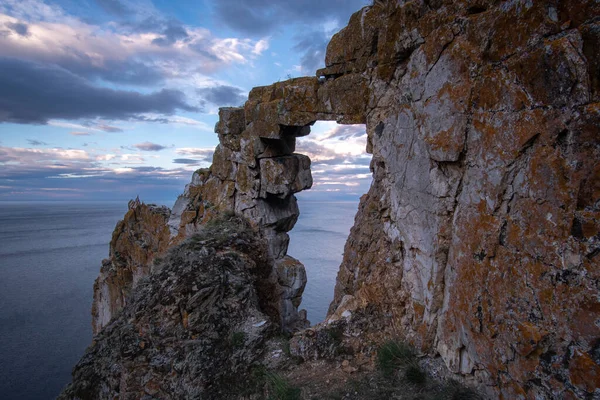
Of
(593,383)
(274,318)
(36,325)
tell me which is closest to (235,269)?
(274,318)

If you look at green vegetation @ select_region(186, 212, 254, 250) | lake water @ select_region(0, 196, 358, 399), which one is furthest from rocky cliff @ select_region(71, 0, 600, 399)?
lake water @ select_region(0, 196, 358, 399)

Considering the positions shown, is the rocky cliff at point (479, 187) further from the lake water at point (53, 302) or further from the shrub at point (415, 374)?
the lake water at point (53, 302)

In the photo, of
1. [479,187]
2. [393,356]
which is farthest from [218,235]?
[479,187]

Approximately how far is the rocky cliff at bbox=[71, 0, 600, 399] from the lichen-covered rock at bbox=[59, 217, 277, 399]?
1.32 metres

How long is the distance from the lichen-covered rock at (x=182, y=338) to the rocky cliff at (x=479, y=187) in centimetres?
132

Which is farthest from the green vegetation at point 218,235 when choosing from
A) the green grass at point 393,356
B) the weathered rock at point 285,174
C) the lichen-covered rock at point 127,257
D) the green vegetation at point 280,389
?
the lichen-covered rock at point 127,257

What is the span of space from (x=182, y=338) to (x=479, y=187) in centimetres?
658

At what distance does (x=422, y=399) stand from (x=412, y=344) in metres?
1.04

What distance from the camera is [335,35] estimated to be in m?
8.59

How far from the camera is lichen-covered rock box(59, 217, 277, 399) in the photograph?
6.91 m

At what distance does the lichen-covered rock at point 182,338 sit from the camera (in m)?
6.91

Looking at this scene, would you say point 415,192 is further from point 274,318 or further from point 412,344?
point 274,318

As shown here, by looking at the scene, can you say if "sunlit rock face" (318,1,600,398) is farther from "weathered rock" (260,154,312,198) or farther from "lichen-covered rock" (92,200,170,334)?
"lichen-covered rock" (92,200,170,334)

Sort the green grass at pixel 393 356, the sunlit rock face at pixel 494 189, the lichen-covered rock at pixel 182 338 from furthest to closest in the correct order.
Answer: the lichen-covered rock at pixel 182 338 < the green grass at pixel 393 356 < the sunlit rock face at pixel 494 189
